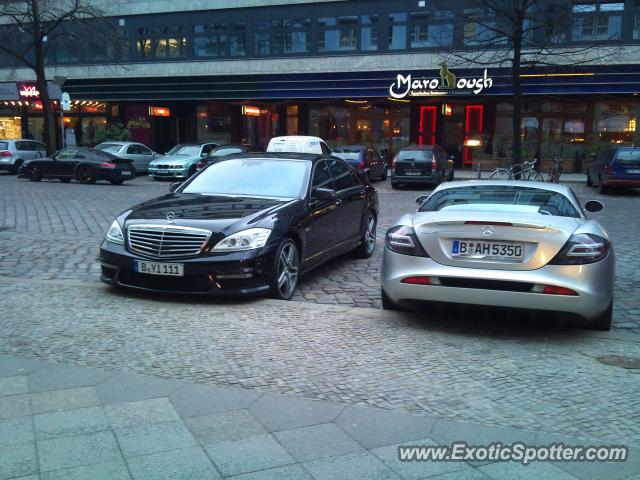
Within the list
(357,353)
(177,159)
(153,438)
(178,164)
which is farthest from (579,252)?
(177,159)

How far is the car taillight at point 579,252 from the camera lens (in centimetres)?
489

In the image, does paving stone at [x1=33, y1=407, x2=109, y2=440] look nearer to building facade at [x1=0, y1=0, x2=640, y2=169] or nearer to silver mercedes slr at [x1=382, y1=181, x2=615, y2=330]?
silver mercedes slr at [x1=382, y1=181, x2=615, y2=330]

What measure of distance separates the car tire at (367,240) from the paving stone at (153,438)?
5.71 meters

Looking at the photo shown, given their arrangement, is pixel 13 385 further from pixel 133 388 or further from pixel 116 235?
pixel 116 235

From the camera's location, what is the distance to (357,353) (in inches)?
186

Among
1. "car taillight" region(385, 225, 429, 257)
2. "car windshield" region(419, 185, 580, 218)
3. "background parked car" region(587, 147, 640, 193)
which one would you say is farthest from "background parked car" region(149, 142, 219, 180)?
"car taillight" region(385, 225, 429, 257)

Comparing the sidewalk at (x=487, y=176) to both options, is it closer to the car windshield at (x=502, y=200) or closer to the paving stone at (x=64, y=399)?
the car windshield at (x=502, y=200)

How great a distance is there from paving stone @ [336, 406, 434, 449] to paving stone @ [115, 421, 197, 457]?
89 centimetres

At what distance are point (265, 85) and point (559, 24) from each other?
1480 centimetres

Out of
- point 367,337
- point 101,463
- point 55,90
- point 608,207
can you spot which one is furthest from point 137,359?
point 55,90

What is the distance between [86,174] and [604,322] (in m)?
20.3

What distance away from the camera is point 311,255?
712 centimetres

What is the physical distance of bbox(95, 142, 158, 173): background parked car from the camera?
1021 inches

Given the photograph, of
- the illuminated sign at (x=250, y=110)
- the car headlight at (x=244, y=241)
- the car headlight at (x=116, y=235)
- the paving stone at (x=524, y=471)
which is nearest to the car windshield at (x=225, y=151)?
the illuminated sign at (x=250, y=110)
